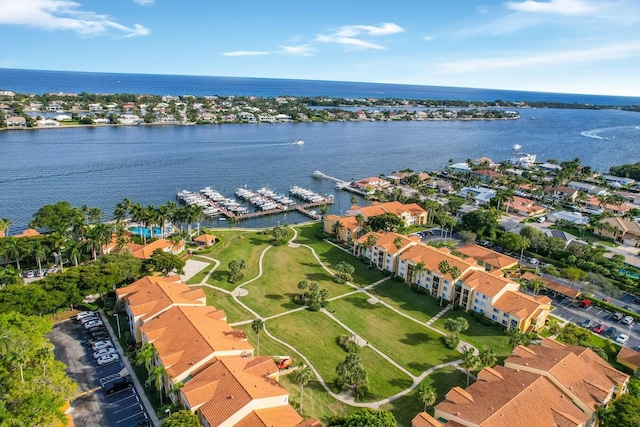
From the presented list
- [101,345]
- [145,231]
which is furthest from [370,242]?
[145,231]

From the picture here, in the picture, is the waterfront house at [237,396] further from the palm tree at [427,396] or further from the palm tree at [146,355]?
the palm tree at [427,396]

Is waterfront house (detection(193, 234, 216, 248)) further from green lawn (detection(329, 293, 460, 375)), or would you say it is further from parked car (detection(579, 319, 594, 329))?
parked car (detection(579, 319, 594, 329))

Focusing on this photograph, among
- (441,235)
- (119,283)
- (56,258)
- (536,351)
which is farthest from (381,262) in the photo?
(56,258)

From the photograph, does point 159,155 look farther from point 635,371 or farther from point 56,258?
point 635,371

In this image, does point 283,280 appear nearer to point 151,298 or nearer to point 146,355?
point 151,298

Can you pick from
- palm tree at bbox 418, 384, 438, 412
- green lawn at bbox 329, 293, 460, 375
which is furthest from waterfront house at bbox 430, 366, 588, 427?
green lawn at bbox 329, 293, 460, 375

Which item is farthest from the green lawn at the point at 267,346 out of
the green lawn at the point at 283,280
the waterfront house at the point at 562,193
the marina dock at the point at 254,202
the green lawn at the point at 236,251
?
the waterfront house at the point at 562,193
